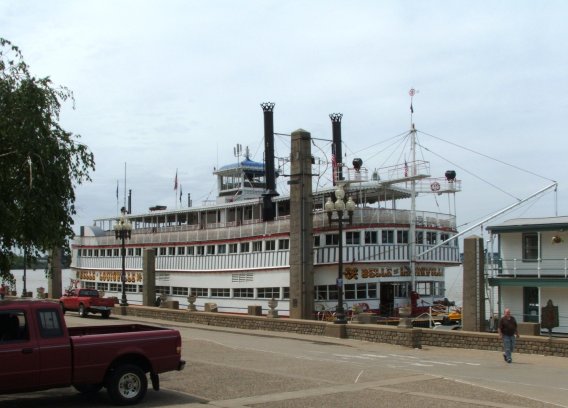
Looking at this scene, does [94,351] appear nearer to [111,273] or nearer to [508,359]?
[508,359]

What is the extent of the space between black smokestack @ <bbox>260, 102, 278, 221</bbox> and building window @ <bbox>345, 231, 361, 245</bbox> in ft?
16.5

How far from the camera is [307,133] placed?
32312mm

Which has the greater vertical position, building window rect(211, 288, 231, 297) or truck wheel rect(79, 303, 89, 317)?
building window rect(211, 288, 231, 297)

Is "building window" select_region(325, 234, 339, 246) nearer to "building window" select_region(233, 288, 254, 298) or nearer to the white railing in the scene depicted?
"building window" select_region(233, 288, 254, 298)

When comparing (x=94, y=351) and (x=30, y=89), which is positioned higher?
(x=30, y=89)

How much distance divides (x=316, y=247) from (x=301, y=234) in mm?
3385

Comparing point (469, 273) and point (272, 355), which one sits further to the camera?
point (469, 273)

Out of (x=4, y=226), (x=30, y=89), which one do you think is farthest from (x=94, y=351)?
(x=30, y=89)

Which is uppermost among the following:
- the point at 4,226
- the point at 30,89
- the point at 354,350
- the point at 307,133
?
the point at 307,133

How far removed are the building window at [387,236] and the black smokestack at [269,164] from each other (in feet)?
21.2

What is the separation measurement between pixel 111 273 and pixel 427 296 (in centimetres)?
2426

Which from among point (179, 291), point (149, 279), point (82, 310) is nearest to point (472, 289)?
point (82, 310)

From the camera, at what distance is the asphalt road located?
11.5 m

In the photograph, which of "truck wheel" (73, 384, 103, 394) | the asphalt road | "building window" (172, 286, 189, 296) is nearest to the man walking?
the asphalt road
